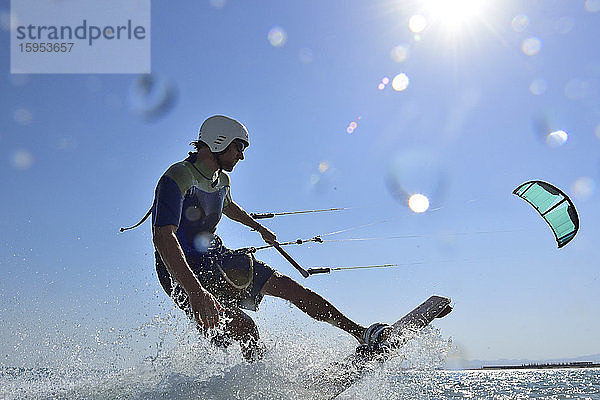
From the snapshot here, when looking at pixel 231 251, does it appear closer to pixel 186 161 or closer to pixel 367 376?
pixel 186 161

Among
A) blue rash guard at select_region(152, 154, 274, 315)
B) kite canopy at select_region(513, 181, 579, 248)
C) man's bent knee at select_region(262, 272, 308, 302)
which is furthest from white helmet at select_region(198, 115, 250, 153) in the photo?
kite canopy at select_region(513, 181, 579, 248)

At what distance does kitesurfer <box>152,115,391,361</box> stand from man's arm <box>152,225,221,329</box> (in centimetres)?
9

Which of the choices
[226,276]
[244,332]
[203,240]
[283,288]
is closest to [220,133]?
[203,240]

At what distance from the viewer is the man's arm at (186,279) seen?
141 inches

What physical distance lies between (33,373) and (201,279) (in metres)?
2.79

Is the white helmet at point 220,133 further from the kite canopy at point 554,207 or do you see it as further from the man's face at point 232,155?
the kite canopy at point 554,207

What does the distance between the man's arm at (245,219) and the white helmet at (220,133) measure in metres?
1.26

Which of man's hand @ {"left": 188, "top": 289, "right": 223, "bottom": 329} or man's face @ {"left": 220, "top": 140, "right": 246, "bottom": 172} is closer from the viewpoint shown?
man's hand @ {"left": 188, "top": 289, "right": 223, "bottom": 329}

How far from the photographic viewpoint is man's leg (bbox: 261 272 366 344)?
5215mm

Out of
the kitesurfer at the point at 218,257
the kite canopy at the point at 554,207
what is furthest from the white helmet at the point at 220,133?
the kite canopy at the point at 554,207

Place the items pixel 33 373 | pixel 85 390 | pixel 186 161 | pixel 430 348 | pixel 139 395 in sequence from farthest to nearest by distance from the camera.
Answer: pixel 33 373
pixel 430 348
pixel 186 161
pixel 85 390
pixel 139 395

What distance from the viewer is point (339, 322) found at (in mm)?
5336

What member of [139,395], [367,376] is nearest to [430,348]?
[367,376]

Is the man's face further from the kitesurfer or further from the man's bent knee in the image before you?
the man's bent knee
